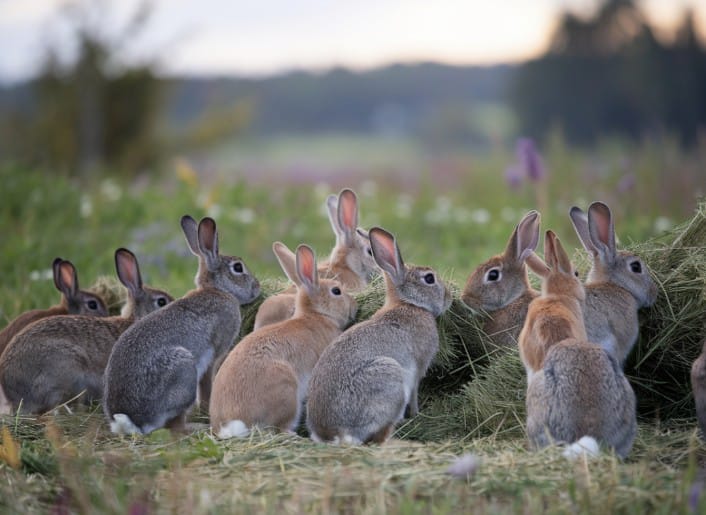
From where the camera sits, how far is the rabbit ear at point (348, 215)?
6.88 metres

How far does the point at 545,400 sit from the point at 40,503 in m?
2.24

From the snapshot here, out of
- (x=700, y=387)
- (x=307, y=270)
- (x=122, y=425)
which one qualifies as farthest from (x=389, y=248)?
(x=700, y=387)

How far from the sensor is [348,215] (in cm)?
689

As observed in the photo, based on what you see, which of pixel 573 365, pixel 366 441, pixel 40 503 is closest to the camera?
pixel 40 503

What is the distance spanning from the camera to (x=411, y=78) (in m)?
41.7

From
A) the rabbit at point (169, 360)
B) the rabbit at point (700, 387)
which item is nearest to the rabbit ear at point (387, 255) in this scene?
the rabbit at point (169, 360)

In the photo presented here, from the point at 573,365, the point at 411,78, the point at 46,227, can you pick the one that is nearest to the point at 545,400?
the point at 573,365

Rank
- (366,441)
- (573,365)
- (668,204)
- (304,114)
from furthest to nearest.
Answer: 1. (304,114)
2. (668,204)
3. (366,441)
4. (573,365)

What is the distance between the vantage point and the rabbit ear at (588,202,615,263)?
550 cm

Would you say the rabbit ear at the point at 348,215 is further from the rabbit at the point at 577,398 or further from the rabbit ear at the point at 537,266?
the rabbit at the point at 577,398

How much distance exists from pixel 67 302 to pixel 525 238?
119 inches

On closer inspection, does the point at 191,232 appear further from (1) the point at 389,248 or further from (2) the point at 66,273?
(1) the point at 389,248

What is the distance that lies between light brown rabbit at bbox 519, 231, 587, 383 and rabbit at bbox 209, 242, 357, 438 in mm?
1185

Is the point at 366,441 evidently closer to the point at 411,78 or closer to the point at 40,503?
the point at 40,503
